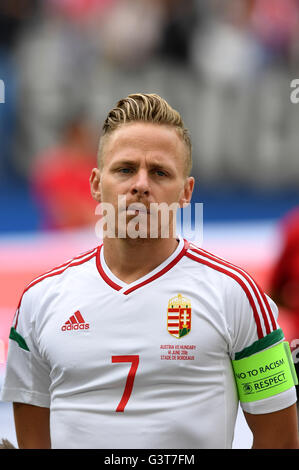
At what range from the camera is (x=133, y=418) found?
86.4 inches

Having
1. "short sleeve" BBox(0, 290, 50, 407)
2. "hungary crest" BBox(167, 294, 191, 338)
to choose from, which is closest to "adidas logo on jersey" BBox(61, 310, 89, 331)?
"short sleeve" BBox(0, 290, 50, 407)

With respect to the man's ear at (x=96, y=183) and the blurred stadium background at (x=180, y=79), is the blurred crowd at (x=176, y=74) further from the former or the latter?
the man's ear at (x=96, y=183)

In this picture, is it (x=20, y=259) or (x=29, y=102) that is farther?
(x=29, y=102)

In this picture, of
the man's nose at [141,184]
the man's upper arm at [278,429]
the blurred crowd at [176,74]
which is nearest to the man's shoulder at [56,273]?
the man's nose at [141,184]

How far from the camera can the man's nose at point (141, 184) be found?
2.25 metres

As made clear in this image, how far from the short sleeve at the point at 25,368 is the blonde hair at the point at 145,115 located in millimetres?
524

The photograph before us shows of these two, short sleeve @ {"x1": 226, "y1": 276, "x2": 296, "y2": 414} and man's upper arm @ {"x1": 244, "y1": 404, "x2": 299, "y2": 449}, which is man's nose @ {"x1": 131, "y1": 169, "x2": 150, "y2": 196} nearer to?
short sleeve @ {"x1": 226, "y1": 276, "x2": 296, "y2": 414}

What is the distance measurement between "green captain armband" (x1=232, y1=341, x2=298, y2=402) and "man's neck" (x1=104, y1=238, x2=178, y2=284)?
386mm

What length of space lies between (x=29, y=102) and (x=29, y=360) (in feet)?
30.1

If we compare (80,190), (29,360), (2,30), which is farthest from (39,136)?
(29,360)

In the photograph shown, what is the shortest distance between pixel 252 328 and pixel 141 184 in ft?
1.66
